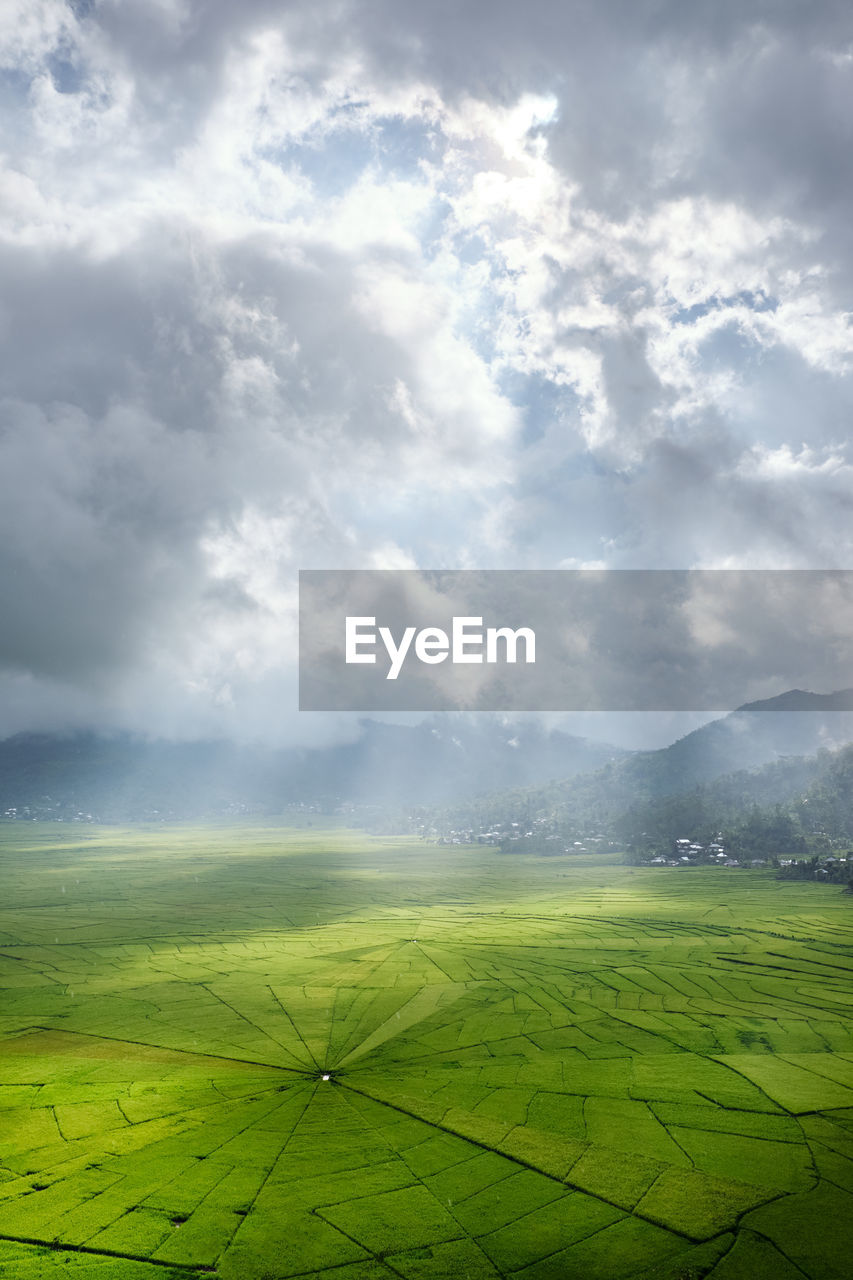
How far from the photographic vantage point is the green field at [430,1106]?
96.6ft

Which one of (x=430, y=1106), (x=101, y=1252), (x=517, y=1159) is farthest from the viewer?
(x=430, y=1106)

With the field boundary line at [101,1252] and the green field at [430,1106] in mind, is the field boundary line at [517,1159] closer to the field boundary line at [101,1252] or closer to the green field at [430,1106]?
the green field at [430,1106]

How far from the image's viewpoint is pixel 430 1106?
42594 mm

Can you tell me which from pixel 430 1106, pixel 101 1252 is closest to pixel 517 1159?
pixel 430 1106

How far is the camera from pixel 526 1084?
4612 centimetres

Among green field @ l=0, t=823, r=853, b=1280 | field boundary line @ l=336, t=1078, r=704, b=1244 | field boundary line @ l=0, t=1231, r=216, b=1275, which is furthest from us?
field boundary line @ l=336, t=1078, r=704, b=1244

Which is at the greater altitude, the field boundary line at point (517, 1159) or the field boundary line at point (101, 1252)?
the field boundary line at point (101, 1252)

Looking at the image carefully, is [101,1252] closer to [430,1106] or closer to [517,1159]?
[430,1106]

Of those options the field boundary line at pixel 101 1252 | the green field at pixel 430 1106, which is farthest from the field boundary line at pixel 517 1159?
the field boundary line at pixel 101 1252

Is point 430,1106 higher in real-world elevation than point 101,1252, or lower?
lower

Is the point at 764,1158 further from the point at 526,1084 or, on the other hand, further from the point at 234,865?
the point at 234,865

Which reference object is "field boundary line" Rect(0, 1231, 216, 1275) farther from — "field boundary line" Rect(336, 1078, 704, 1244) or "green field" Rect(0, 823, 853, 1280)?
"field boundary line" Rect(336, 1078, 704, 1244)

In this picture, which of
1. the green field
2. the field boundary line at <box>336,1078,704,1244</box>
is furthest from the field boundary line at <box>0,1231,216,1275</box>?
the field boundary line at <box>336,1078,704,1244</box>

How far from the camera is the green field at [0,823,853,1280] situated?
2944 cm
